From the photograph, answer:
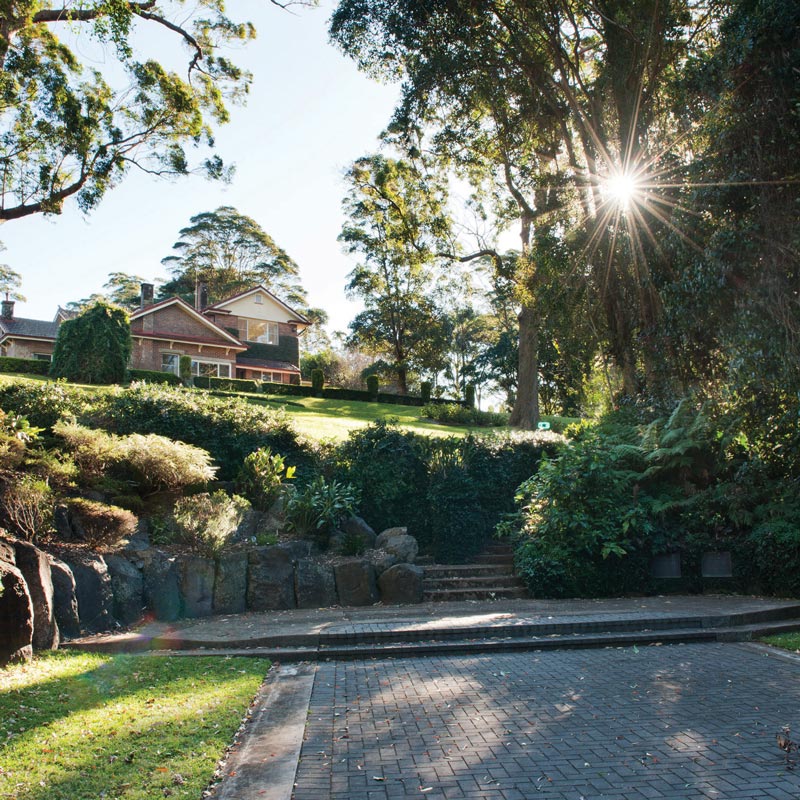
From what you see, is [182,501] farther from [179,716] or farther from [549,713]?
[549,713]

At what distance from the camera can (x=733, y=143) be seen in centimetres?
894

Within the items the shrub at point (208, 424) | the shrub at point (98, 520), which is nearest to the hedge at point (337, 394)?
the shrub at point (208, 424)

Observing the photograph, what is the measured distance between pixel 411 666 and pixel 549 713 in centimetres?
199

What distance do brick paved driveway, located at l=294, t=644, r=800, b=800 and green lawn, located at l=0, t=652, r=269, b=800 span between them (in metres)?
0.69

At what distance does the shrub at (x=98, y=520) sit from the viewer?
8.65m

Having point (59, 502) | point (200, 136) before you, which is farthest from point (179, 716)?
point (200, 136)

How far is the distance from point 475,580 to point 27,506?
6.81 meters

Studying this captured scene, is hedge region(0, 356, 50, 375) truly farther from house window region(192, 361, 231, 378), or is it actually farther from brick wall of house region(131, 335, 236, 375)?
house window region(192, 361, 231, 378)

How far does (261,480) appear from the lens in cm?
1177

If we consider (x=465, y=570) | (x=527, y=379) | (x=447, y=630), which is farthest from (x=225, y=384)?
(x=447, y=630)

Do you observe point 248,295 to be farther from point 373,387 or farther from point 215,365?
point 373,387

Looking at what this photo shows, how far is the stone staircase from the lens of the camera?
35.6 ft

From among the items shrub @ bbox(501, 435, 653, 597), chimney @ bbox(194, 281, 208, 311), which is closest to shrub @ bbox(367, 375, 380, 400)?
chimney @ bbox(194, 281, 208, 311)

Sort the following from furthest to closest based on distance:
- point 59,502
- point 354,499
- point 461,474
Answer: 1. point 461,474
2. point 354,499
3. point 59,502
